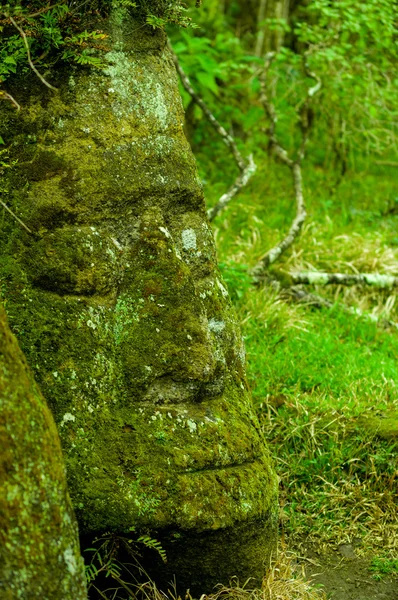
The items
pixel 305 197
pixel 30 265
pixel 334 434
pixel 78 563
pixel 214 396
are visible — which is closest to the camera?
pixel 78 563

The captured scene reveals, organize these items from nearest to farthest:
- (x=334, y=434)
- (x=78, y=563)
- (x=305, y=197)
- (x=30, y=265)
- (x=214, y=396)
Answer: (x=78, y=563) < (x=30, y=265) < (x=214, y=396) < (x=334, y=434) < (x=305, y=197)

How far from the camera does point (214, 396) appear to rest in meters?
3.00

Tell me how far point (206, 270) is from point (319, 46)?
503cm

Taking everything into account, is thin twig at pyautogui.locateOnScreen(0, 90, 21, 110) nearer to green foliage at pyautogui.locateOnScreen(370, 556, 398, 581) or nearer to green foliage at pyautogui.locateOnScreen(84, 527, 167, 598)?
green foliage at pyautogui.locateOnScreen(84, 527, 167, 598)

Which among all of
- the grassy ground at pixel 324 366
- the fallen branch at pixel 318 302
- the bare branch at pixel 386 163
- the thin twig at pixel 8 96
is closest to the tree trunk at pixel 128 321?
the thin twig at pixel 8 96

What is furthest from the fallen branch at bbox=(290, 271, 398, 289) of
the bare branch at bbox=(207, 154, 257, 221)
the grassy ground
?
the bare branch at bbox=(207, 154, 257, 221)

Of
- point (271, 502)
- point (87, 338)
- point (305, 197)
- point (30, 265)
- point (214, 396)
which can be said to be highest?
point (30, 265)

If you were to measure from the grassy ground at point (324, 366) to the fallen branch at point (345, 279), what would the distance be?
83 mm

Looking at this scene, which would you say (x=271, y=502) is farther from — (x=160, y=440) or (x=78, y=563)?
A: (x=78, y=563)

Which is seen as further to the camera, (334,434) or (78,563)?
(334,434)

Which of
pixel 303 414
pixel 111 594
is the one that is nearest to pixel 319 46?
pixel 303 414

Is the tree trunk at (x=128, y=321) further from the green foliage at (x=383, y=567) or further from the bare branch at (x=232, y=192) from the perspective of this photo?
the bare branch at (x=232, y=192)

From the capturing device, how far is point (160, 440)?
9.00ft

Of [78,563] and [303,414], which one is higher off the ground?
[78,563]
